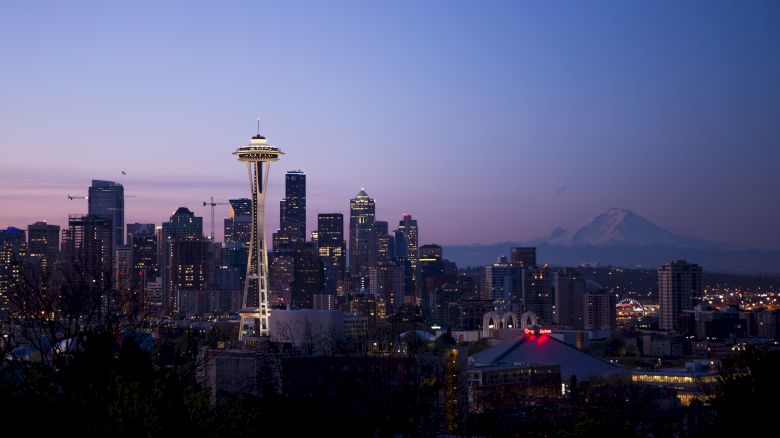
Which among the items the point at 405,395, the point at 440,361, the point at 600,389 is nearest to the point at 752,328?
the point at 600,389

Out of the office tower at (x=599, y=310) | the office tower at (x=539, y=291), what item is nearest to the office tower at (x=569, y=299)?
the office tower at (x=599, y=310)

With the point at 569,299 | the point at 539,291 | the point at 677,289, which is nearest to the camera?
the point at 677,289

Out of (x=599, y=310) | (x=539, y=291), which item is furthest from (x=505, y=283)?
(x=599, y=310)

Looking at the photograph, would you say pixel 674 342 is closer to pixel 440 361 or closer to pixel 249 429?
pixel 440 361

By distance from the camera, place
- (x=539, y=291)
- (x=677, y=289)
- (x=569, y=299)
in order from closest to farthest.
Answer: (x=677, y=289) → (x=569, y=299) → (x=539, y=291)

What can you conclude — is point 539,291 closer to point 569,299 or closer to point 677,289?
point 569,299

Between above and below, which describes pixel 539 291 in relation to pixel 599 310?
above

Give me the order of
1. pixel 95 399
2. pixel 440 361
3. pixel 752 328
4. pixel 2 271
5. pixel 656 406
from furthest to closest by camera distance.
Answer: pixel 752 328
pixel 2 271
pixel 656 406
pixel 440 361
pixel 95 399
